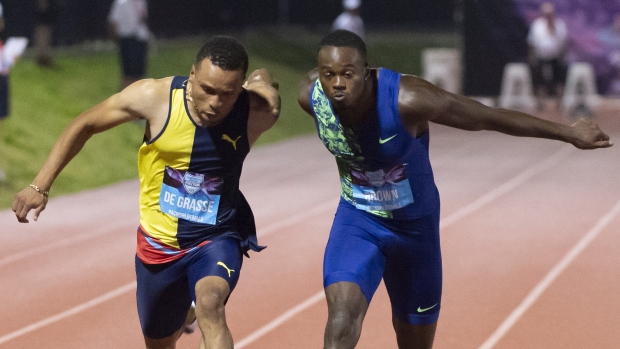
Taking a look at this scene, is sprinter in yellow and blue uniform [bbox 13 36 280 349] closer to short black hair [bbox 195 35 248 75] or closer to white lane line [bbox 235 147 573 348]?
short black hair [bbox 195 35 248 75]

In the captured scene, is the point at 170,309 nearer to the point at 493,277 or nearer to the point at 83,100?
the point at 493,277

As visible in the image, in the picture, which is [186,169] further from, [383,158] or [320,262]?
[320,262]

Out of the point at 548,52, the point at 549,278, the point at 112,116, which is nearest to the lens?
the point at 112,116

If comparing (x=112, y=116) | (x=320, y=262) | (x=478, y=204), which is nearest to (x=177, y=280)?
(x=112, y=116)

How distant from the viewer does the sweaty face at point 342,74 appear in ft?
13.8

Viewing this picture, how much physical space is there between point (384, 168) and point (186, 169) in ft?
2.74

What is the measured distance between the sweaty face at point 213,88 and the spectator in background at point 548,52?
15.2 metres

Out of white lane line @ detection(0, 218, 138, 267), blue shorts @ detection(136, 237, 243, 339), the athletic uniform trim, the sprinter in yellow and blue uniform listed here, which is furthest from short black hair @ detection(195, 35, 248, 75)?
white lane line @ detection(0, 218, 138, 267)

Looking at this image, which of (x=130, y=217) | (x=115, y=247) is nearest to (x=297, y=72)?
(x=130, y=217)

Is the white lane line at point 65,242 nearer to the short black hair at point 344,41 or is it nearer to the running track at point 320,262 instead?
the running track at point 320,262

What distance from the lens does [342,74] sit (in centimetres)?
422

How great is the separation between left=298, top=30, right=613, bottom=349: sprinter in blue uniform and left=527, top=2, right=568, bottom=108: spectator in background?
1482 centimetres

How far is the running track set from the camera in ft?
21.8

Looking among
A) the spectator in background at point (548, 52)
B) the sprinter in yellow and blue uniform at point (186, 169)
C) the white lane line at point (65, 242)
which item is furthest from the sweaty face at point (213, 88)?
the spectator in background at point (548, 52)
